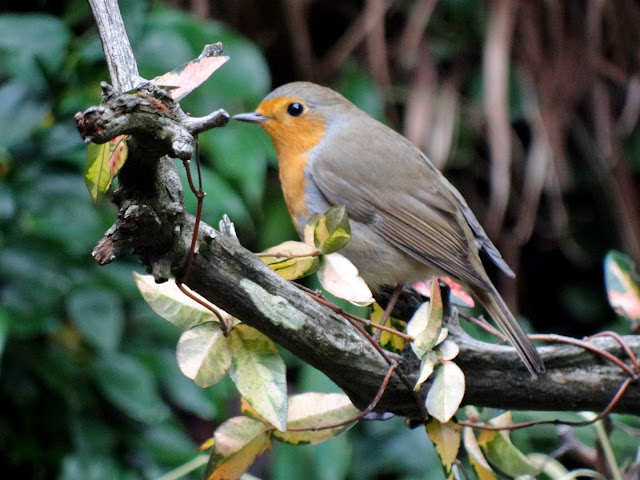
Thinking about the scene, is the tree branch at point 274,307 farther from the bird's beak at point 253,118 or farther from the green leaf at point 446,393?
the bird's beak at point 253,118

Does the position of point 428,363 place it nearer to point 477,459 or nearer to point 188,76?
point 477,459

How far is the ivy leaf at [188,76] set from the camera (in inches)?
28.2

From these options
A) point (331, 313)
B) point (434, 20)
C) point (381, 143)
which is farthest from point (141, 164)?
point (434, 20)

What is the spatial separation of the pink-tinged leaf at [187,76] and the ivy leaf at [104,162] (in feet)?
0.21

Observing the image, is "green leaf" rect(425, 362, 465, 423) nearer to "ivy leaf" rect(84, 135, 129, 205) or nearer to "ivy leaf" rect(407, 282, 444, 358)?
"ivy leaf" rect(407, 282, 444, 358)

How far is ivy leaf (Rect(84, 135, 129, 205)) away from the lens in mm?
681

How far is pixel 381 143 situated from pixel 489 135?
2.76 ft

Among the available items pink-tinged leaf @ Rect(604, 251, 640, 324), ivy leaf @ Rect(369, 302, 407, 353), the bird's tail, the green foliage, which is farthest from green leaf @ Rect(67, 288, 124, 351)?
pink-tinged leaf @ Rect(604, 251, 640, 324)

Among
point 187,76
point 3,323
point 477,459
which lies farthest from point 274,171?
point 187,76

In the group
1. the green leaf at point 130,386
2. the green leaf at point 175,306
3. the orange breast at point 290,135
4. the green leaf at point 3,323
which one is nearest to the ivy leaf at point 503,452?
the green leaf at point 175,306

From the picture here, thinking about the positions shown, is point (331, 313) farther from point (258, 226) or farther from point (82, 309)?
point (258, 226)

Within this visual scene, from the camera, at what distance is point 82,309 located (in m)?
1.59

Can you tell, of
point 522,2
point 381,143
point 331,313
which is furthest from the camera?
point 522,2

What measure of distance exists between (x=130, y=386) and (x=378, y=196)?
64 cm
